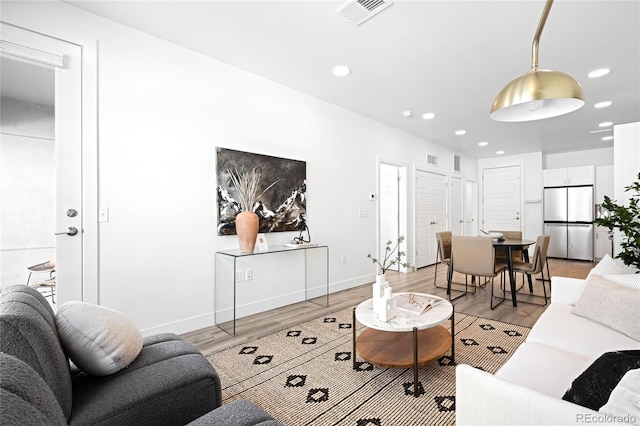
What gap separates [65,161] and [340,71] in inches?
102

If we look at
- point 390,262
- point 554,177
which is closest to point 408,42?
point 390,262

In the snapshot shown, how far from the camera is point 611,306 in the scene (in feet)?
5.74

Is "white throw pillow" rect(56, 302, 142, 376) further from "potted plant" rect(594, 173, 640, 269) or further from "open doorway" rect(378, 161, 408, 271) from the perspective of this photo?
"open doorway" rect(378, 161, 408, 271)

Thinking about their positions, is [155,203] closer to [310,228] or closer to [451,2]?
[310,228]

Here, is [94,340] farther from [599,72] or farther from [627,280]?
[599,72]

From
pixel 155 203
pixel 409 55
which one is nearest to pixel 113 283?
pixel 155 203

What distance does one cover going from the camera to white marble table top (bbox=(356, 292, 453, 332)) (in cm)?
183

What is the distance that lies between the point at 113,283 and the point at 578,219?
8549 mm

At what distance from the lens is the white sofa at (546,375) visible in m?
0.82

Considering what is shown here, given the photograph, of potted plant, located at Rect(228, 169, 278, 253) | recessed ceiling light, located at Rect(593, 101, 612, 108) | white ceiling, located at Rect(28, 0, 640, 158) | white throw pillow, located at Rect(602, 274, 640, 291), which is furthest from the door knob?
recessed ceiling light, located at Rect(593, 101, 612, 108)

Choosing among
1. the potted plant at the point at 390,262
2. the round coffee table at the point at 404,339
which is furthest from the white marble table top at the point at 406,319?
the potted plant at the point at 390,262

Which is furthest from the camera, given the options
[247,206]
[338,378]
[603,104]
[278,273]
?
[603,104]

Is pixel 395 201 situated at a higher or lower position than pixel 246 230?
higher

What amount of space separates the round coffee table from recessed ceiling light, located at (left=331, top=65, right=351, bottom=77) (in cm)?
237
